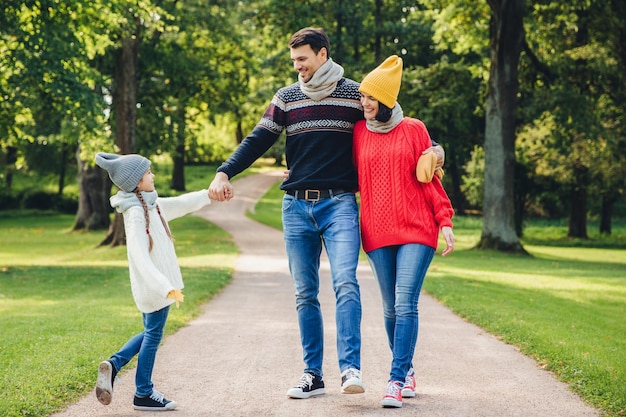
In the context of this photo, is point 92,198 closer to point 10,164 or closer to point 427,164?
point 10,164

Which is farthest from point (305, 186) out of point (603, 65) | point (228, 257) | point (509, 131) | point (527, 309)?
point (603, 65)

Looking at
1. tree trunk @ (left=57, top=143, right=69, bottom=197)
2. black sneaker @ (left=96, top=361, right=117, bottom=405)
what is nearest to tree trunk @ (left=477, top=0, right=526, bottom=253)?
black sneaker @ (left=96, top=361, right=117, bottom=405)

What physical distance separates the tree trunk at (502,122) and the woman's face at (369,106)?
1932 cm

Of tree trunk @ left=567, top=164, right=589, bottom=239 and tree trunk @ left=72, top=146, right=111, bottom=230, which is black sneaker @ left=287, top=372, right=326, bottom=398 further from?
tree trunk @ left=72, top=146, right=111, bottom=230

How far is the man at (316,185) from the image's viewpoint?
211 inches

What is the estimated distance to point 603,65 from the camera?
80.3ft

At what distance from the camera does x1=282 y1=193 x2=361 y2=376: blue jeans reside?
534 cm

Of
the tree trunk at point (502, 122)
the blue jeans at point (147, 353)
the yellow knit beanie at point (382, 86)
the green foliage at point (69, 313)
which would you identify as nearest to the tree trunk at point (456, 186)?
the tree trunk at point (502, 122)

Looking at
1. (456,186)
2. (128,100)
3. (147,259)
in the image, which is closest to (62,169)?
(456,186)

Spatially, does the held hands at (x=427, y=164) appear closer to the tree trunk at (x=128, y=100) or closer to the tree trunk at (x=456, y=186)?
the tree trunk at (x=128, y=100)

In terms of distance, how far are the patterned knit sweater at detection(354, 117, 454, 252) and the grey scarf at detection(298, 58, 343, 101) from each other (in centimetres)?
37

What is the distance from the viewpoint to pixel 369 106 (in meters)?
5.35

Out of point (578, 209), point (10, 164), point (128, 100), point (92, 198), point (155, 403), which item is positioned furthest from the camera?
point (10, 164)

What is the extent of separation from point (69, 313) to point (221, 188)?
600cm
